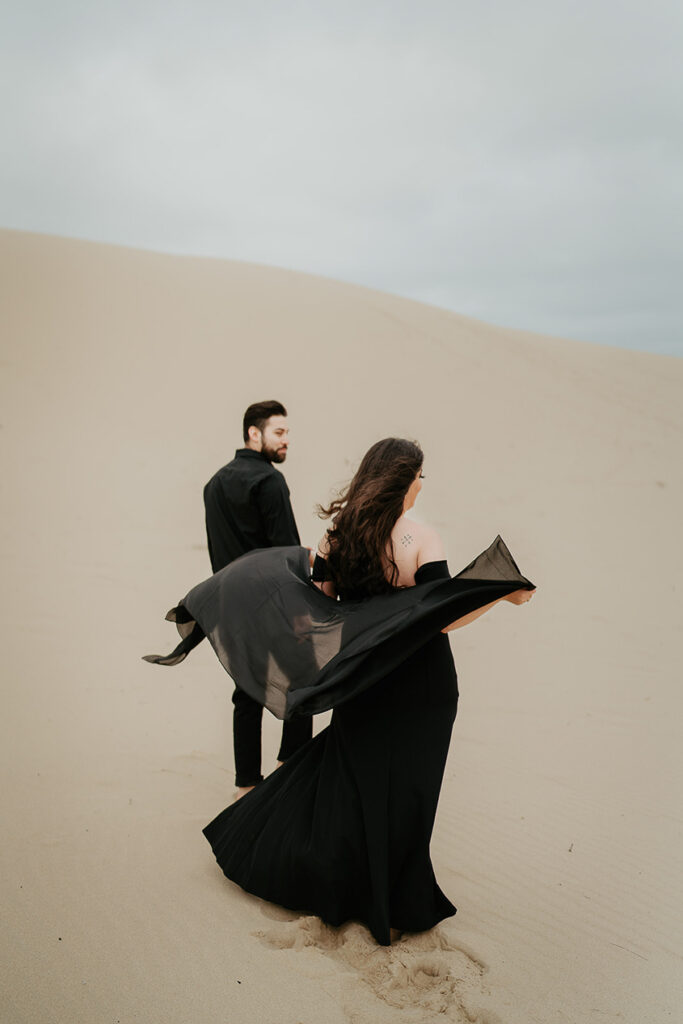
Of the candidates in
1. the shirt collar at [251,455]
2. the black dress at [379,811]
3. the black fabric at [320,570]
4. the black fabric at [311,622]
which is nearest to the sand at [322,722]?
the black dress at [379,811]

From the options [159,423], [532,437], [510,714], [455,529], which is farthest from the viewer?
[532,437]

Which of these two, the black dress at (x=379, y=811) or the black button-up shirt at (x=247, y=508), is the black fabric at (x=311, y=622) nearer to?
the black dress at (x=379, y=811)

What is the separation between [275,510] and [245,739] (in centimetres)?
110

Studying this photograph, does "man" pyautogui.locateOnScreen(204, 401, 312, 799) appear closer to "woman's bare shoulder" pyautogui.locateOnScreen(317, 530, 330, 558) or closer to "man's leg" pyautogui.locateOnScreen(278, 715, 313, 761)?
"man's leg" pyautogui.locateOnScreen(278, 715, 313, 761)

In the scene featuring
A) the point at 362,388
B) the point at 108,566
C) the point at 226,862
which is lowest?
the point at 226,862

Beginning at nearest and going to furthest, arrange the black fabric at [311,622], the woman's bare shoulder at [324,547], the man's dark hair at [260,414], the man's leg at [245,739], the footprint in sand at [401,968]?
the footprint in sand at [401,968] → the black fabric at [311,622] → the woman's bare shoulder at [324,547] → the man's leg at [245,739] → the man's dark hair at [260,414]

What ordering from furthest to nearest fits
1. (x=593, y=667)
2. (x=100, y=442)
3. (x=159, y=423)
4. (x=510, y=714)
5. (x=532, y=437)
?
(x=532, y=437) < (x=159, y=423) < (x=100, y=442) < (x=593, y=667) < (x=510, y=714)

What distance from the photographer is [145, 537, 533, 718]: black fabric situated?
2.93m

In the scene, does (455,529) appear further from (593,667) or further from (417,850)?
(417,850)

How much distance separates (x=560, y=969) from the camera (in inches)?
125

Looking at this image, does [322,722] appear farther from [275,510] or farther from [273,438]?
[273,438]

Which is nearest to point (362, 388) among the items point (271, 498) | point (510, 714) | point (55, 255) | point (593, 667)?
point (55, 255)

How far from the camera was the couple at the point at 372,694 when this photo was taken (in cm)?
300

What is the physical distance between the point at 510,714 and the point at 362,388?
35.9 feet
